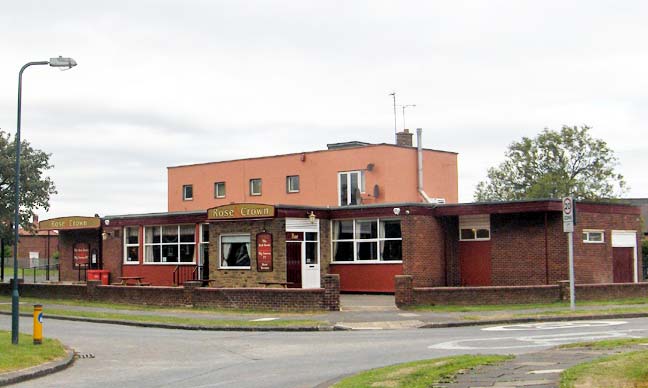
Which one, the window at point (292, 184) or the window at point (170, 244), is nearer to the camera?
the window at point (170, 244)

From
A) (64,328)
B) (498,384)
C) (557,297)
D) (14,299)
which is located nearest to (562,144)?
(557,297)

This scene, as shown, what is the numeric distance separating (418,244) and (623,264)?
8.67 meters

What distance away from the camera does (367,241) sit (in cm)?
3581

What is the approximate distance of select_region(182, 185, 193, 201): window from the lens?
52.3 meters

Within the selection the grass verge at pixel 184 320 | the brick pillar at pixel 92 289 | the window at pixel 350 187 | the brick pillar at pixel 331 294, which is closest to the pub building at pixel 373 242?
the window at pixel 350 187

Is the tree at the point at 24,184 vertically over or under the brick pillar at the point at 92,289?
over

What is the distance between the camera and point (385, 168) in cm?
4359

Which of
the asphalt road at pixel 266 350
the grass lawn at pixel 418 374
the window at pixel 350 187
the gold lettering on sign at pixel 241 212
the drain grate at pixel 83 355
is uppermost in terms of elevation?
Result: the window at pixel 350 187

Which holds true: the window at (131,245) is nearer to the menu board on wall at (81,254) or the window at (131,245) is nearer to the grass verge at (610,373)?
the menu board on wall at (81,254)

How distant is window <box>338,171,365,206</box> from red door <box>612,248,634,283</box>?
13155mm

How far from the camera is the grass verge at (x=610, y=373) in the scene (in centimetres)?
1010

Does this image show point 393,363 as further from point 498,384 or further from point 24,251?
point 24,251

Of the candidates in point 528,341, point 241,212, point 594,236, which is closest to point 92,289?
point 241,212

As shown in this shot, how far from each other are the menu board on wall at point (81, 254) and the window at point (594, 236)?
2451cm
